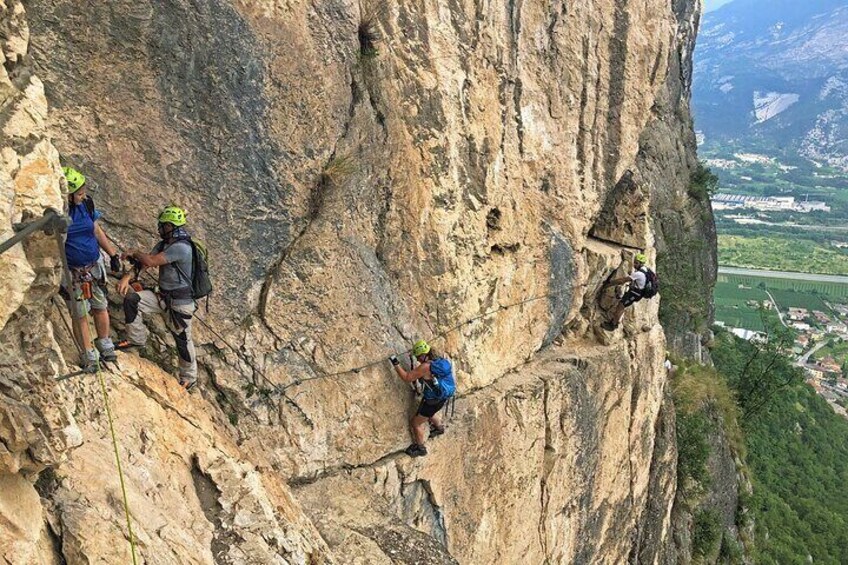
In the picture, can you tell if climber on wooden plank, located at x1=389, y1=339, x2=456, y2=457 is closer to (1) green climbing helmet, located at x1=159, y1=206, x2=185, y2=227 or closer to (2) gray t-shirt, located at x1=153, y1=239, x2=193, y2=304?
(2) gray t-shirt, located at x1=153, y1=239, x2=193, y2=304

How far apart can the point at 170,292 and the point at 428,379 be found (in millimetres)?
4072

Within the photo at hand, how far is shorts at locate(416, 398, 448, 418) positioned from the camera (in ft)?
30.3

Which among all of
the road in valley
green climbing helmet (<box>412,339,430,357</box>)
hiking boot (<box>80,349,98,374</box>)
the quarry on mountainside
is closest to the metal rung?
the quarry on mountainside

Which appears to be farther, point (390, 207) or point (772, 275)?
point (772, 275)

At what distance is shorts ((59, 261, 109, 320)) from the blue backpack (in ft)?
15.1

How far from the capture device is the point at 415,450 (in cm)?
952

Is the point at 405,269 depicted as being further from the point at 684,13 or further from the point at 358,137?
the point at 684,13

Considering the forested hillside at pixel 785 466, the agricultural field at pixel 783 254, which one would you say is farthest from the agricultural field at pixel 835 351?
the forested hillside at pixel 785 466

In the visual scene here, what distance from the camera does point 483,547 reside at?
10750 mm

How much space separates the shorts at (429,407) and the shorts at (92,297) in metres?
4.73

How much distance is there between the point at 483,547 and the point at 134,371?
6945 mm

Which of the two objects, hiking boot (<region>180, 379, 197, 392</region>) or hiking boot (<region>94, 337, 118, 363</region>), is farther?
hiking boot (<region>180, 379, 197, 392</region>)

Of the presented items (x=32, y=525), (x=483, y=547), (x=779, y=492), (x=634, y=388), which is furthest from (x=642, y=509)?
(x=779, y=492)

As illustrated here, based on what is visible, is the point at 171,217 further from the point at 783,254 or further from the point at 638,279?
the point at 783,254
